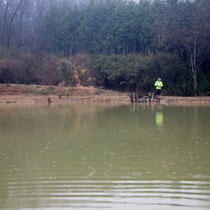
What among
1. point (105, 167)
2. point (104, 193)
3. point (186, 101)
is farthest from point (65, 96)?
point (104, 193)

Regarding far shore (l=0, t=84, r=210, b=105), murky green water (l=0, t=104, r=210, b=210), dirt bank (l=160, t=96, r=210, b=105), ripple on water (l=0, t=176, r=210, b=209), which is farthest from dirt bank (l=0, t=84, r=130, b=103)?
ripple on water (l=0, t=176, r=210, b=209)

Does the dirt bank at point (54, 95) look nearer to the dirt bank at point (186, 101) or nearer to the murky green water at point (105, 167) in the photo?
the dirt bank at point (186, 101)

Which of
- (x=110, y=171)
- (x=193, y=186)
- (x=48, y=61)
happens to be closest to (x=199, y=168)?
(x=193, y=186)

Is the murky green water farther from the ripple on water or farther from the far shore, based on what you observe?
the far shore

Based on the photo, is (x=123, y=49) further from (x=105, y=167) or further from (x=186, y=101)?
(x=105, y=167)

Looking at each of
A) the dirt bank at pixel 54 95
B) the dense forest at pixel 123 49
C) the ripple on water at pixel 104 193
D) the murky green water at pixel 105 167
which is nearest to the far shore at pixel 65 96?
the dirt bank at pixel 54 95

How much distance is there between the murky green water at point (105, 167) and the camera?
6688mm

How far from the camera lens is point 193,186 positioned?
7.45 meters

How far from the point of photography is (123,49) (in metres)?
46.6

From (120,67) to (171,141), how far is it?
27258 mm

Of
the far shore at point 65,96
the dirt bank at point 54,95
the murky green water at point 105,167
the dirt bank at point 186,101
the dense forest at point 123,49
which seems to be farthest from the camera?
the dense forest at point 123,49

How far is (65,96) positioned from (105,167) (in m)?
24.5

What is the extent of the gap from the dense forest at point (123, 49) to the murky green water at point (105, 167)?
22.5 meters

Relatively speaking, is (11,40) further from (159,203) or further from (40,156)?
(159,203)
